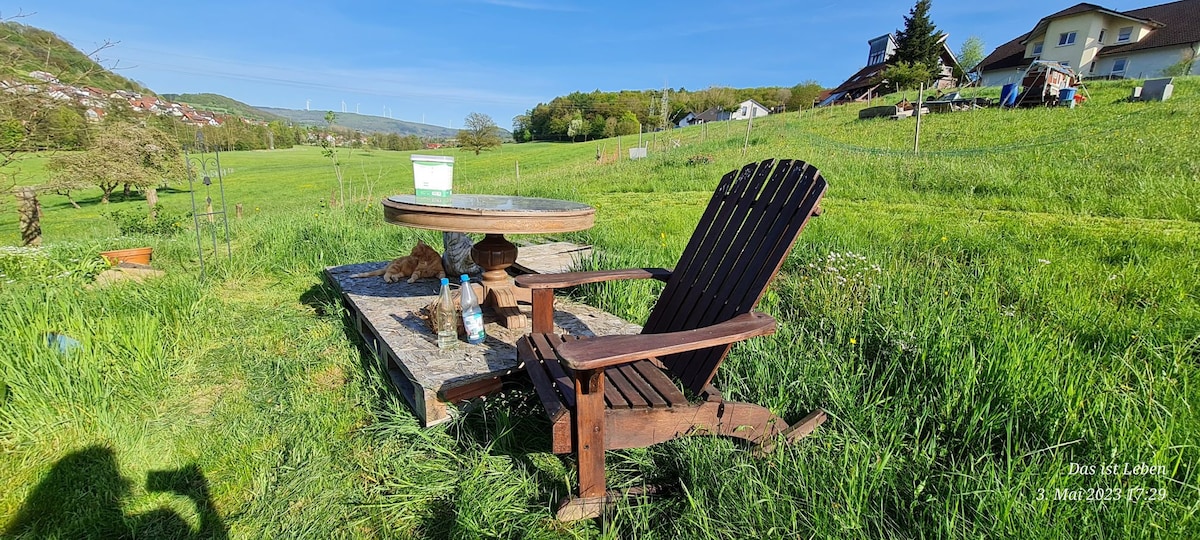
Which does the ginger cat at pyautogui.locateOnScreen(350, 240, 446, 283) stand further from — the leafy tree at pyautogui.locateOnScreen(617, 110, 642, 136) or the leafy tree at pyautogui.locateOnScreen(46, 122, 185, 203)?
the leafy tree at pyautogui.locateOnScreen(617, 110, 642, 136)

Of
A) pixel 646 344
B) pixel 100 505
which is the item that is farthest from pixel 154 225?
pixel 646 344

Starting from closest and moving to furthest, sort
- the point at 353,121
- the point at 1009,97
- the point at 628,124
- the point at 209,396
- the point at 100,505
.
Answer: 1. the point at 100,505
2. the point at 209,396
3. the point at 1009,97
4. the point at 353,121
5. the point at 628,124

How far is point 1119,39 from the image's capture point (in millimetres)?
26812

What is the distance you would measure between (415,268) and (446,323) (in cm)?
139

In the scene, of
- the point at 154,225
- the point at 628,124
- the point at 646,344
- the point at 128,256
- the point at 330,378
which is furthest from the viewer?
the point at 628,124

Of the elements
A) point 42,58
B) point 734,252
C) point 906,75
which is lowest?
point 734,252

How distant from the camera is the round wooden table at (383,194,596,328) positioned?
2.52 m

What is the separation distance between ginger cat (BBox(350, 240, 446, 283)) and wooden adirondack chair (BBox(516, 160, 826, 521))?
6.02 feet

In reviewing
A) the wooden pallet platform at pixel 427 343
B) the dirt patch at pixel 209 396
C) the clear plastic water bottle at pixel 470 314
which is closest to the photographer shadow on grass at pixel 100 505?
the dirt patch at pixel 209 396

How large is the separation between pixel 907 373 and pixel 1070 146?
10502mm

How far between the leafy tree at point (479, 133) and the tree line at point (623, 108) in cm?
892

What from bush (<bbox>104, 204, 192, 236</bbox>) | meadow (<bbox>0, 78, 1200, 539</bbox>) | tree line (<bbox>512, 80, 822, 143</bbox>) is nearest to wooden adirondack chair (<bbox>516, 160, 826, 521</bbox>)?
meadow (<bbox>0, 78, 1200, 539</bbox>)

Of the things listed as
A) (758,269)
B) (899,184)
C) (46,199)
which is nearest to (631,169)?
(899,184)

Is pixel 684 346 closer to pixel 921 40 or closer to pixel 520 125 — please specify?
pixel 921 40
